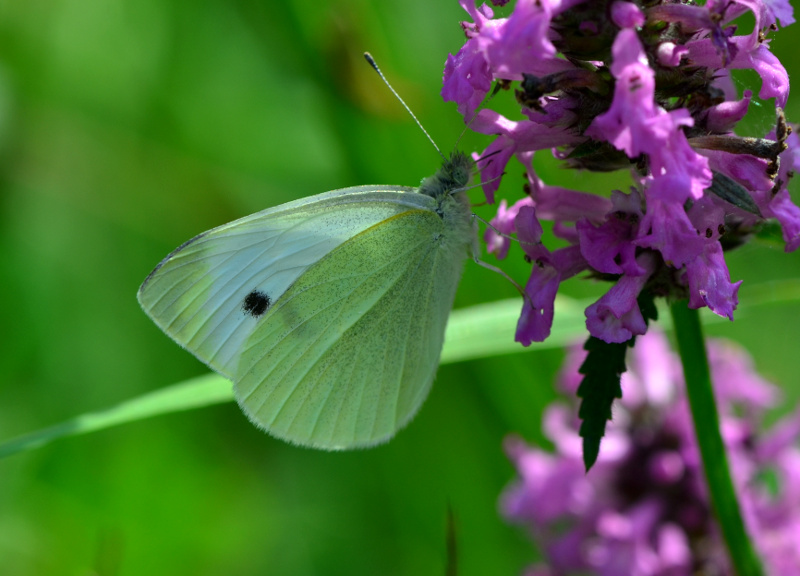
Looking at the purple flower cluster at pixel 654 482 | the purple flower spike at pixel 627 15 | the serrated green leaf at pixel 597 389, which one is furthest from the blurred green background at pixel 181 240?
the purple flower spike at pixel 627 15

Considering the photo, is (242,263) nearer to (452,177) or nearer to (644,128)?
(452,177)

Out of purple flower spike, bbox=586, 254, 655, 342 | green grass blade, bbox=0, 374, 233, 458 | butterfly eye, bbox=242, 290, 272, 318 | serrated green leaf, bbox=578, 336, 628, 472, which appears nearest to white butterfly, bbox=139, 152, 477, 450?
butterfly eye, bbox=242, 290, 272, 318

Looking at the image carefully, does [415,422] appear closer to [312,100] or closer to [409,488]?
[409,488]

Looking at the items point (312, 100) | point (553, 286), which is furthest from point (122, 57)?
point (553, 286)

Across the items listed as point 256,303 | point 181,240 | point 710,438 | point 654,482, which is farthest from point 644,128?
point 181,240

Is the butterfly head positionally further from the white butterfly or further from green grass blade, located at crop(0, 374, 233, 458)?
green grass blade, located at crop(0, 374, 233, 458)

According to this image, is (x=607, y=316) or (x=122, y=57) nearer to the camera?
(x=607, y=316)

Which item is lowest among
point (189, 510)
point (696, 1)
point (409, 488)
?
point (409, 488)
